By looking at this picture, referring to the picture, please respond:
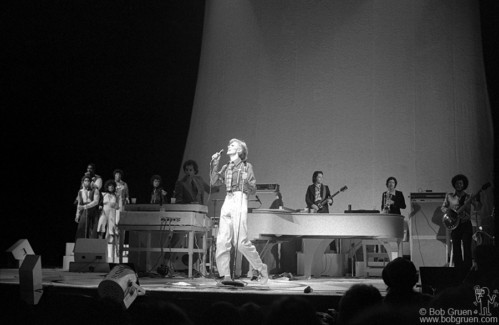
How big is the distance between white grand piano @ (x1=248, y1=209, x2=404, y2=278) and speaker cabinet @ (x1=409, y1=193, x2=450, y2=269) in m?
1.91

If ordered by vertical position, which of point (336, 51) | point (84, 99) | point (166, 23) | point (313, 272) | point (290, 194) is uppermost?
point (166, 23)

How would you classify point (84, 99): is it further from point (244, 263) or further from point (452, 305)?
point (452, 305)

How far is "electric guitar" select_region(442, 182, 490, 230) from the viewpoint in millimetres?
8914

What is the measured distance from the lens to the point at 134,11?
1334cm

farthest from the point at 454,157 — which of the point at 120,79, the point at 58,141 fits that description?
the point at 58,141

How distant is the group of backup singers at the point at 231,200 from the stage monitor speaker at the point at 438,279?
35 cm

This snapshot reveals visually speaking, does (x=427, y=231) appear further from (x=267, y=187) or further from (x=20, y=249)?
(x=20, y=249)

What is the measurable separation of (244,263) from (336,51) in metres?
5.03

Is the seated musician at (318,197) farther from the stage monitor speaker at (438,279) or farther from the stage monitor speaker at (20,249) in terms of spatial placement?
the stage monitor speaker at (438,279)

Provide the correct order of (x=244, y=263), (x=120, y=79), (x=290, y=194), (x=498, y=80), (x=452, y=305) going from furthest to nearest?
(x=120, y=79), (x=290, y=194), (x=498, y=80), (x=244, y=263), (x=452, y=305)

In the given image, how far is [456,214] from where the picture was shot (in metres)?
9.07

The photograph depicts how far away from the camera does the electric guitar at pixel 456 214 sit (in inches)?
351

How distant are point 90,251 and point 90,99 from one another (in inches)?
167

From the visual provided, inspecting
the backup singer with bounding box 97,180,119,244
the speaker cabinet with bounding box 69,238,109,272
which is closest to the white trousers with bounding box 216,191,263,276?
the speaker cabinet with bounding box 69,238,109,272
